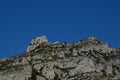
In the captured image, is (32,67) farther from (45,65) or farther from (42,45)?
(42,45)

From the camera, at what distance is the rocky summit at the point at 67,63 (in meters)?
133

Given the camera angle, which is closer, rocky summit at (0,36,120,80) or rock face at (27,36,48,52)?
rocky summit at (0,36,120,80)

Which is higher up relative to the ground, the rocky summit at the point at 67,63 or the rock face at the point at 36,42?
the rock face at the point at 36,42

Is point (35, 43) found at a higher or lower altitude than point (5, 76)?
higher

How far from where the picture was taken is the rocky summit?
133375 mm

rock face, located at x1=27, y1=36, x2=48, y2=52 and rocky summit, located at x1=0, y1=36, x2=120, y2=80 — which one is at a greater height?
rock face, located at x1=27, y1=36, x2=48, y2=52

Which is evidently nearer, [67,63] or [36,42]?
[67,63]

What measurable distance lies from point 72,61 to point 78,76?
8.92 metres

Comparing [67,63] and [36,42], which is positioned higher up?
[36,42]

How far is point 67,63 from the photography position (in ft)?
454

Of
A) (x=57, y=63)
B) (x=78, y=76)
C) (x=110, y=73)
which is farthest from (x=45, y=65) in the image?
(x=110, y=73)

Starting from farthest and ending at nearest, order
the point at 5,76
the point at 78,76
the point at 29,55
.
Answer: the point at 29,55, the point at 5,76, the point at 78,76

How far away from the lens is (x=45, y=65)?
139m

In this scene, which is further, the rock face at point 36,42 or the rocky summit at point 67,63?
the rock face at point 36,42
